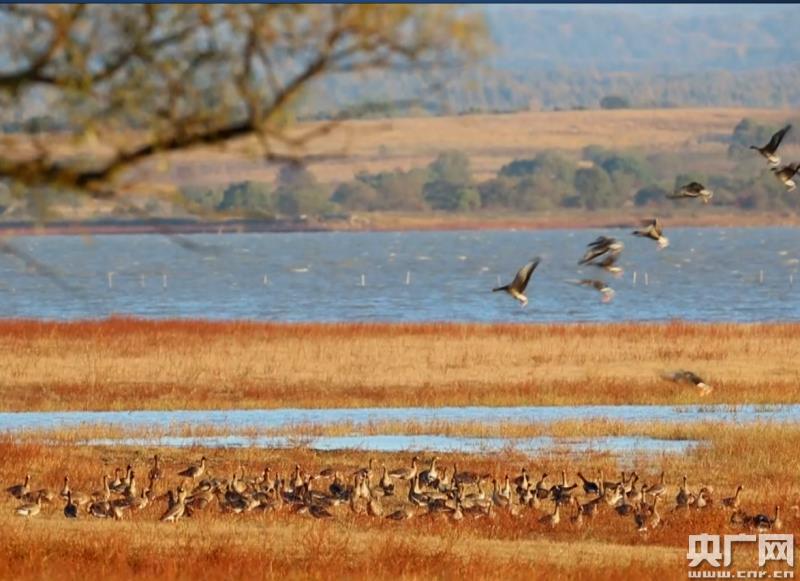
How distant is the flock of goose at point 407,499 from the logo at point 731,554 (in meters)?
0.75

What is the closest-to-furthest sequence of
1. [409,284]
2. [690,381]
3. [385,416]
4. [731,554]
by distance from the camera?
[731,554]
[385,416]
[690,381]
[409,284]

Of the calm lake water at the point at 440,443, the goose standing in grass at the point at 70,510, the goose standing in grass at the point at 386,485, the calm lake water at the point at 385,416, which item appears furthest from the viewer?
the calm lake water at the point at 385,416

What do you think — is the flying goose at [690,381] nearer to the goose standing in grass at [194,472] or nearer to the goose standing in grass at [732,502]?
the goose standing in grass at [732,502]

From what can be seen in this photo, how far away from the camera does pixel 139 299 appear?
84.8 metres

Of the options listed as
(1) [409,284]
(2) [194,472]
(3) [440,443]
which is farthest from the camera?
(1) [409,284]

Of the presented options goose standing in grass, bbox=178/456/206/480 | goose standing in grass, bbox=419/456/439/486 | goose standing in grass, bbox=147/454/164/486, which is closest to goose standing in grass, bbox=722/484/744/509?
goose standing in grass, bbox=419/456/439/486

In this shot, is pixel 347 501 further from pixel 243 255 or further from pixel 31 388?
pixel 243 255

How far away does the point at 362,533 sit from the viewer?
18.5 meters

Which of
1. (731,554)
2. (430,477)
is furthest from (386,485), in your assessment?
(731,554)

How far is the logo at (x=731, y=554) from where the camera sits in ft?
53.6

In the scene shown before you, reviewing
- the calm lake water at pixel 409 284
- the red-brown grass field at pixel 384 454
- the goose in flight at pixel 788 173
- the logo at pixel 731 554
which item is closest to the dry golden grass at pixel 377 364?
the red-brown grass field at pixel 384 454

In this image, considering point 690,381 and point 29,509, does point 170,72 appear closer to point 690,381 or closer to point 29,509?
point 29,509

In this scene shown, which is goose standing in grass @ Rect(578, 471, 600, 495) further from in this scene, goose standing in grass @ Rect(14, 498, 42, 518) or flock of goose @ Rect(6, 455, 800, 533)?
goose standing in grass @ Rect(14, 498, 42, 518)

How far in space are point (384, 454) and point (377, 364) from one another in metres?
15.5
